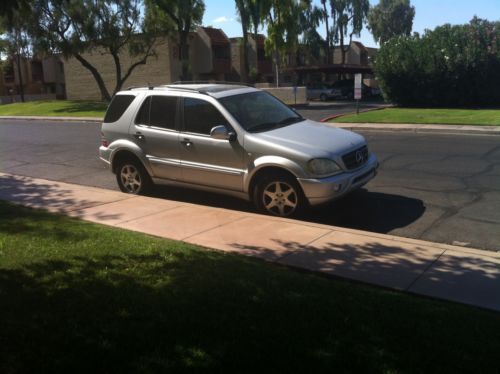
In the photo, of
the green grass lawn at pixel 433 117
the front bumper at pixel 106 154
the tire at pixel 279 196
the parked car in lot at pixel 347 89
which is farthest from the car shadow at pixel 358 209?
the parked car in lot at pixel 347 89

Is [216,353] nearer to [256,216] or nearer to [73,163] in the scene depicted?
[256,216]

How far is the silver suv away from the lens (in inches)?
283

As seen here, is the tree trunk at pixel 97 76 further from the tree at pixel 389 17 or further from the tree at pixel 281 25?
the tree at pixel 389 17

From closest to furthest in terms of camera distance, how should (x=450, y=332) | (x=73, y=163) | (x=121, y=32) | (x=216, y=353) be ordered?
(x=216, y=353) < (x=450, y=332) < (x=73, y=163) < (x=121, y=32)

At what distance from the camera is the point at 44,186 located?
1019cm

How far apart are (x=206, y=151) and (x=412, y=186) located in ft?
12.1

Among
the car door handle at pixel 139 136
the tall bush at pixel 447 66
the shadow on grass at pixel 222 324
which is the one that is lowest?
the shadow on grass at pixel 222 324

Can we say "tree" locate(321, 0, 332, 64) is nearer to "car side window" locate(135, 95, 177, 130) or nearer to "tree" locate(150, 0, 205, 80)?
"tree" locate(150, 0, 205, 80)

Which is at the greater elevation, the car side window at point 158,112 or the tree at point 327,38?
the tree at point 327,38

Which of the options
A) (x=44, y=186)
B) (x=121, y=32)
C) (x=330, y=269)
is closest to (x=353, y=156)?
(x=330, y=269)

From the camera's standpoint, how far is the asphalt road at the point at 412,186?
23.3 feet

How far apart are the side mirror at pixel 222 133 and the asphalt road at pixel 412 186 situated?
127 centimetres

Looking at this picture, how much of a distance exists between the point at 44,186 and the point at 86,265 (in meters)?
5.50

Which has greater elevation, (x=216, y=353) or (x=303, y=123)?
(x=303, y=123)
